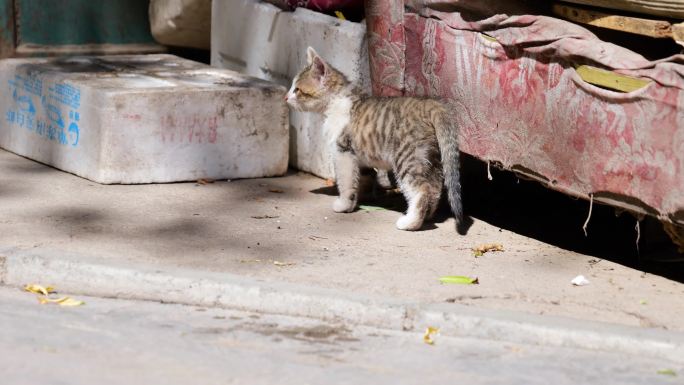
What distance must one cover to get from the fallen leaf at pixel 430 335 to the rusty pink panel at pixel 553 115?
108 centimetres

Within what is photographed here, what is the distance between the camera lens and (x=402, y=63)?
22.0 ft

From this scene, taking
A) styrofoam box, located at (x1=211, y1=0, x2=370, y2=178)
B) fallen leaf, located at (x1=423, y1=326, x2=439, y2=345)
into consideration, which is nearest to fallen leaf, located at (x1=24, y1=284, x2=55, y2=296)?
fallen leaf, located at (x1=423, y1=326, x2=439, y2=345)

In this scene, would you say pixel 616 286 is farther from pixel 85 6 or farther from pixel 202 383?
pixel 85 6

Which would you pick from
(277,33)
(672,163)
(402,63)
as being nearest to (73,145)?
(277,33)

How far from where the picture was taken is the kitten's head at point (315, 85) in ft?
22.8

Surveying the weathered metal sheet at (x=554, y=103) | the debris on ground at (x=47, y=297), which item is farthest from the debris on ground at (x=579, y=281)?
the debris on ground at (x=47, y=297)

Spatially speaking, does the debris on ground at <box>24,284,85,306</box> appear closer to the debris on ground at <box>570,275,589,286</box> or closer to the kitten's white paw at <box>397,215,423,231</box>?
the kitten's white paw at <box>397,215,423,231</box>

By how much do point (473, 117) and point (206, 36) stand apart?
375cm

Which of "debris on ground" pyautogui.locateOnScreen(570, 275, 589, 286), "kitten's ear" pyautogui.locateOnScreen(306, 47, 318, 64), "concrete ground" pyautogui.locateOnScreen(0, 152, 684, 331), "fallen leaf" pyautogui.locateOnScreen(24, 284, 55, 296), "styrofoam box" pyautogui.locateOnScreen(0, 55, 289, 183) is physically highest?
"kitten's ear" pyautogui.locateOnScreen(306, 47, 318, 64)

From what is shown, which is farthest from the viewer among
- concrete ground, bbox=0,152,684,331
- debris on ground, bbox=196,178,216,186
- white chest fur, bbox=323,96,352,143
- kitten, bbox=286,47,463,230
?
debris on ground, bbox=196,178,216,186

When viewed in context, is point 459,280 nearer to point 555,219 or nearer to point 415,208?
point 415,208

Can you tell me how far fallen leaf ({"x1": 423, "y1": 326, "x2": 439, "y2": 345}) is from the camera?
4934 mm

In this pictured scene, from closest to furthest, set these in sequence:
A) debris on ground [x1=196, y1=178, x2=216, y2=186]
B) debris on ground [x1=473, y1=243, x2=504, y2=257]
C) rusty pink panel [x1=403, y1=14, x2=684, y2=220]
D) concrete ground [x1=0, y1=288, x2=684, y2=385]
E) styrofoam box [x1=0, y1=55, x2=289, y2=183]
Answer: concrete ground [x1=0, y1=288, x2=684, y2=385], rusty pink panel [x1=403, y1=14, x2=684, y2=220], debris on ground [x1=473, y1=243, x2=504, y2=257], styrofoam box [x1=0, y1=55, x2=289, y2=183], debris on ground [x1=196, y1=178, x2=216, y2=186]

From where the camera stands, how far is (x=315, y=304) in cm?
519
